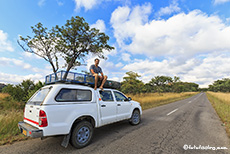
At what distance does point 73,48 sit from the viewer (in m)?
16.5

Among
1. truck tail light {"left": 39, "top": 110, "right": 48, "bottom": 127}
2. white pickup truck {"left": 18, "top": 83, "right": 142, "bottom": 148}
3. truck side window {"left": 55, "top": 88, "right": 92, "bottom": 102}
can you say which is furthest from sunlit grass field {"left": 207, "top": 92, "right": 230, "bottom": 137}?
truck tail light {"left": 39, "top": 110, "right": 48, "bottom": 127}

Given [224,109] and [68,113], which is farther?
[224,109]

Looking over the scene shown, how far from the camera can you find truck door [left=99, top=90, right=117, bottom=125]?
3.89 metres

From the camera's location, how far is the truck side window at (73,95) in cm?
302

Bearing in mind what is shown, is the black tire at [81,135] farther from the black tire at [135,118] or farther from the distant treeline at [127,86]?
the distant treeline at [127,86]

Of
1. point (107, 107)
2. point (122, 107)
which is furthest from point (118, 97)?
point (107, 107)

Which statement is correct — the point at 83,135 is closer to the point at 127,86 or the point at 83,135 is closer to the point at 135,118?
the point at 135,118

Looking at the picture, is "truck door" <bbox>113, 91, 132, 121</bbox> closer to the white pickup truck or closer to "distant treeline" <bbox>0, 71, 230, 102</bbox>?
the white pickup truck

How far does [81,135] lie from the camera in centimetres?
325

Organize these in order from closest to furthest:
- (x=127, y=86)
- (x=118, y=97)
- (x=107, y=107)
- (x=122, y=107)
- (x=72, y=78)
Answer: (x=72, y=78) < (x=107, y=107) < (x=122, y=107) < (x=118, y=97) < (x=127, y=86)

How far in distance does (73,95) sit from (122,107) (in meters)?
2.32

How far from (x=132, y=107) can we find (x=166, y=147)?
229cm

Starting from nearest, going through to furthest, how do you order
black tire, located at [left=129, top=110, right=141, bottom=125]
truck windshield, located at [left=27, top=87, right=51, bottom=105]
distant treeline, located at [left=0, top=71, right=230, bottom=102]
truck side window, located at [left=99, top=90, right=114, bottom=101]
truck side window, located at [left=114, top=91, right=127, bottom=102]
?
truck windshield, located at [left=27, top=87, right=51, bottom=105], truck side window, located at [left=99, top=90, right=114, bottom=101], truck side window, located at [left=114, top=91, right=127, bottom=102], black tire, located at [left=129, top=110, right=141, bottom=125], distant treeline, located at [left=0, top=71, right=230, bottom=102]

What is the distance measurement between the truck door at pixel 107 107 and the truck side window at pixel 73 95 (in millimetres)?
562
